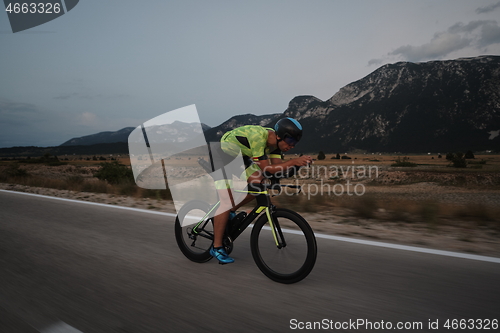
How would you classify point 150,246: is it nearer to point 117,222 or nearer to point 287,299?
point 117,222

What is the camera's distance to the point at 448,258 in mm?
3699

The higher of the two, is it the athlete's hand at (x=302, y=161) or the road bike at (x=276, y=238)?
the athlete's hand at (x=302, y=161)

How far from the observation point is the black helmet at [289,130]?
3.04m

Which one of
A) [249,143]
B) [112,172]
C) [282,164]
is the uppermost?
[249,143]

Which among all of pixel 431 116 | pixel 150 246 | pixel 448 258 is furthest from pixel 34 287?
pixel 431 116

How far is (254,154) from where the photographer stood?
309cm

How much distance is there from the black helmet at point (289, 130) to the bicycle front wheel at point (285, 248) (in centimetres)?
69

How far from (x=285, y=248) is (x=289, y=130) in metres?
1.17

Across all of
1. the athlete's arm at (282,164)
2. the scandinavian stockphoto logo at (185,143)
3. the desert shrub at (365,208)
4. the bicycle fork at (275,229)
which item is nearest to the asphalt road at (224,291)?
the bicycle fork at (275,229)

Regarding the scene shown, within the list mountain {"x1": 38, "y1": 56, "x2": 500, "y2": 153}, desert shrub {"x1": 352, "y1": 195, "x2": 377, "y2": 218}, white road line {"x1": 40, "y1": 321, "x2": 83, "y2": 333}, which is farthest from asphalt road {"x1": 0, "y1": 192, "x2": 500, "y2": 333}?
mountain {"x1": 38, "y1": 56, "x2": 500, "y2": 153}

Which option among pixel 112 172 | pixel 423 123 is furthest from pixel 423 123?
pixel 112 172

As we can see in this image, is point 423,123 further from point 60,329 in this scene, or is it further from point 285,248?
point 60,329

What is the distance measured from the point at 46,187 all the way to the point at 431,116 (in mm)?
202477

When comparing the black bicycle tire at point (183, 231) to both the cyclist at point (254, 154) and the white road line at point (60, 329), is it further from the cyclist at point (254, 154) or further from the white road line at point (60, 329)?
the white road line at point (60, 329)
